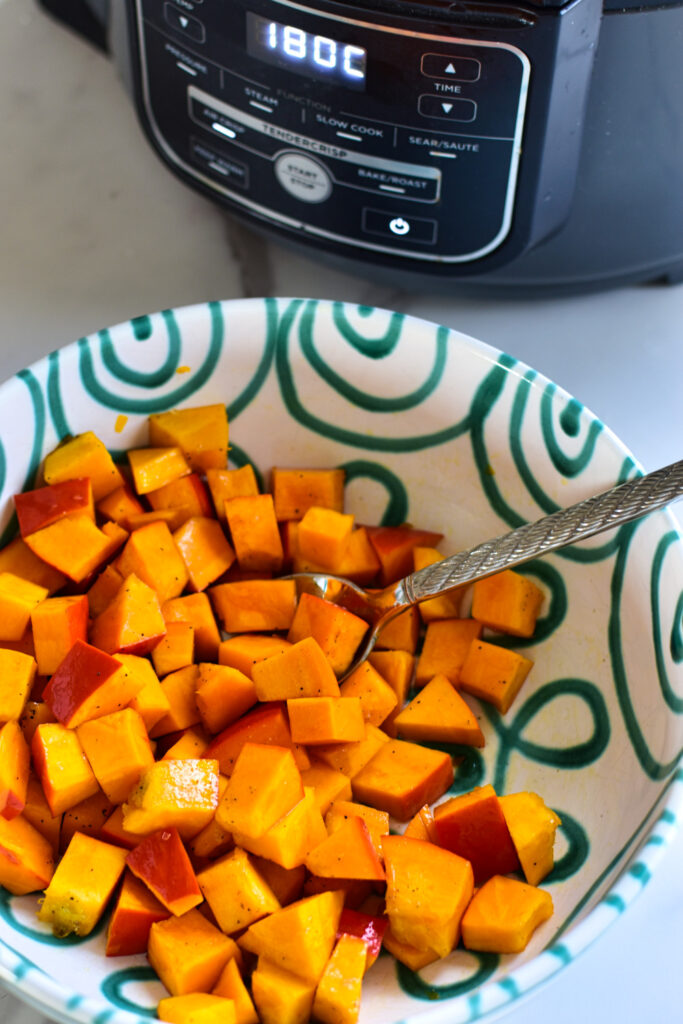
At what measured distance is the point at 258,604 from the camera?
85 cm

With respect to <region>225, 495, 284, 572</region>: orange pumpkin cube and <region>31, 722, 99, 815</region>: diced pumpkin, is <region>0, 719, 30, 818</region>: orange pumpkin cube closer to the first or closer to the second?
<region>31, 722, 99, 815</region>: diced pumpkin

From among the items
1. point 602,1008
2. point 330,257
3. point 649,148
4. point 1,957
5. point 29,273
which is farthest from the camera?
point 29,273

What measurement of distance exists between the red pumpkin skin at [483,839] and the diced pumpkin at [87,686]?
23 cm

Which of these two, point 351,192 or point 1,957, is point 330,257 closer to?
point 351,192

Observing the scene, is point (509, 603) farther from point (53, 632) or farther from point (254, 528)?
point (53, 632)

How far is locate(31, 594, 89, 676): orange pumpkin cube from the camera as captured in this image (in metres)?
0.78

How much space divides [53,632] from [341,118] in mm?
417

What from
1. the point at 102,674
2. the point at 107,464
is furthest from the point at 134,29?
the point at 102,674

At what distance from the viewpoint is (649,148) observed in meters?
0.83

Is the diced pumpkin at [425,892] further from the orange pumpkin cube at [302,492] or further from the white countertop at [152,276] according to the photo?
the white countertop at [152,276]

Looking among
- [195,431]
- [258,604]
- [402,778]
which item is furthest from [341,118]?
[402,778]

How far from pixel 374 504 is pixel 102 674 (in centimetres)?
27

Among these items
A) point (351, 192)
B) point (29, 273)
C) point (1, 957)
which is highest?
point (351, 192)

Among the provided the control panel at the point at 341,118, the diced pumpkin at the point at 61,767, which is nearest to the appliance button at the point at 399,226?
the control panel at the point at 341,118
